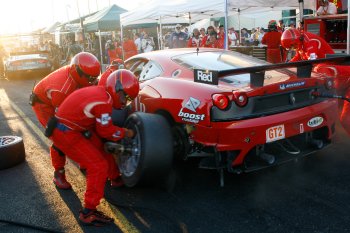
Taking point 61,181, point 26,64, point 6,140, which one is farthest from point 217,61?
point 26,64

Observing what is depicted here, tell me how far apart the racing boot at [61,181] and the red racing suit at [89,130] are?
2.40 feet

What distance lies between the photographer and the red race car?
138 inches

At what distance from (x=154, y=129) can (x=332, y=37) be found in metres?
6.61

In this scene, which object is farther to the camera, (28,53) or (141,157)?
(28,53)

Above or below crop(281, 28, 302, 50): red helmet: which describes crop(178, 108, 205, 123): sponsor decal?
below

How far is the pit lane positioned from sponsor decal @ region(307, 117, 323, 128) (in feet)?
1.92

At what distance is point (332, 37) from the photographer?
866 centimetres

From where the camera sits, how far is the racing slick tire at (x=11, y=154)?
4918 mm

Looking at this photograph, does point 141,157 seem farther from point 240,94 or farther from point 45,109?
point 45,109

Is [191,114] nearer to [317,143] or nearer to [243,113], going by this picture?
[243,113]

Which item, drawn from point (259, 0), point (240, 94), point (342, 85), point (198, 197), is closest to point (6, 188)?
point (198, 197)

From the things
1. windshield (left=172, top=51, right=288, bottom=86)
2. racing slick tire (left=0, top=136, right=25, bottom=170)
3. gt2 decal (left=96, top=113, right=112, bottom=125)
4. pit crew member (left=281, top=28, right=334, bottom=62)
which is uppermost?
pit crew member (left=281, top=28, right=334, bottom=62)

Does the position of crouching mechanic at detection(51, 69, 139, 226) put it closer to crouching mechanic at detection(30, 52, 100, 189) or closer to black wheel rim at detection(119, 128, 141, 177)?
black wheel rim at detection(119, 128, 141, 177)

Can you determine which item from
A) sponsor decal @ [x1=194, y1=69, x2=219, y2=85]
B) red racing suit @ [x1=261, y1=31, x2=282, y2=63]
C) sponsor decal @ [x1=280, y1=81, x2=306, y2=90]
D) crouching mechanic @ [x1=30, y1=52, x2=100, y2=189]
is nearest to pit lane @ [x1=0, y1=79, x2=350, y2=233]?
crouching mechanic @ [x1=30, y1=52, x2=100, y2=189]
